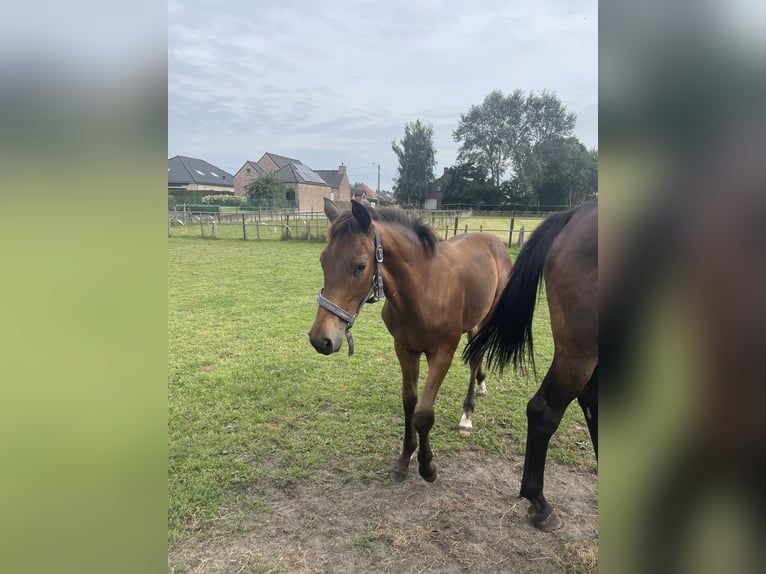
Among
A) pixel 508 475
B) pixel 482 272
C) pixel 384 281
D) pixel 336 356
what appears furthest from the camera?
pixel 336 356

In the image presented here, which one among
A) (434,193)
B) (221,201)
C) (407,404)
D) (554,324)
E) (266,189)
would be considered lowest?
(407,404)

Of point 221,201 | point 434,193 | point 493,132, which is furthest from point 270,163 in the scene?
point 493,132

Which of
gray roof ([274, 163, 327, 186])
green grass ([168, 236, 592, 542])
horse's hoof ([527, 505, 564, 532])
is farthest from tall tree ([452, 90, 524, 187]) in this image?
gray roof ([274, 163, 327, 186])

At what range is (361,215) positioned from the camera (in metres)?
2.22

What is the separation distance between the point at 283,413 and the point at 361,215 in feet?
7.56

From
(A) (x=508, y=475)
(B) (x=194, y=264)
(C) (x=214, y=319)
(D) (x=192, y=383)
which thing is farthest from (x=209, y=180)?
(A) (x=508, y=475)

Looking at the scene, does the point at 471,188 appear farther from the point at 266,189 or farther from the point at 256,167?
the point at 256,167

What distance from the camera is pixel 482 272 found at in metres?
3.36

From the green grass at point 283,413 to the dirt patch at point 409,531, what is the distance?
6.0 inches

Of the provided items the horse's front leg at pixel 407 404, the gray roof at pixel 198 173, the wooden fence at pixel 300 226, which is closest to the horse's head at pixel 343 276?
the horse's front leg at pixel 407 404

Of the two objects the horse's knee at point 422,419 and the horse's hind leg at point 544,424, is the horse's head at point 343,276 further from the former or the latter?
the horse's hind leg at point 544,424
